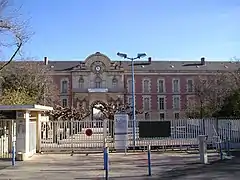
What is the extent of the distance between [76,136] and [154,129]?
5.36 metres

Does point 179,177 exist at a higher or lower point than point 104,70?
lower

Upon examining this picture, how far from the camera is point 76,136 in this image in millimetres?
28406

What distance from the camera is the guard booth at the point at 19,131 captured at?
73.9ft

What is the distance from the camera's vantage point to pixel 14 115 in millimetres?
25453

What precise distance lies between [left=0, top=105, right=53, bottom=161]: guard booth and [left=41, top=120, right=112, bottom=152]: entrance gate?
2011mm

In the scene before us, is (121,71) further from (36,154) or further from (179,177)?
(179,177)

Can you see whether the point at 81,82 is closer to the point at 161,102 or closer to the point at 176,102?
the point at 161,102

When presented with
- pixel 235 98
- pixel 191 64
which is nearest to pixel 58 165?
pixel 235 98

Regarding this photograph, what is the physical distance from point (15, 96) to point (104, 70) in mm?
55837

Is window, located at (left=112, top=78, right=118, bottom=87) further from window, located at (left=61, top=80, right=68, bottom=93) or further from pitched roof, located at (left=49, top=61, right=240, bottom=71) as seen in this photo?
window, located at (left=61, top=80, right=68, bottom=93)

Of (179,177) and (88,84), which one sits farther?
(88,84)

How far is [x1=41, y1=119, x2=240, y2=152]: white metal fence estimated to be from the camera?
2756 centimetres

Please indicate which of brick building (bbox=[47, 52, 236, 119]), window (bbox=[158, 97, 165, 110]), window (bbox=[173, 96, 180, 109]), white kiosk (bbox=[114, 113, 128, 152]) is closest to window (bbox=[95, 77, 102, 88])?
brick building (bbox=[47, 52, 236, 119])

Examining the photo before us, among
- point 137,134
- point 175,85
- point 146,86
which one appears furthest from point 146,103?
point 137,134
